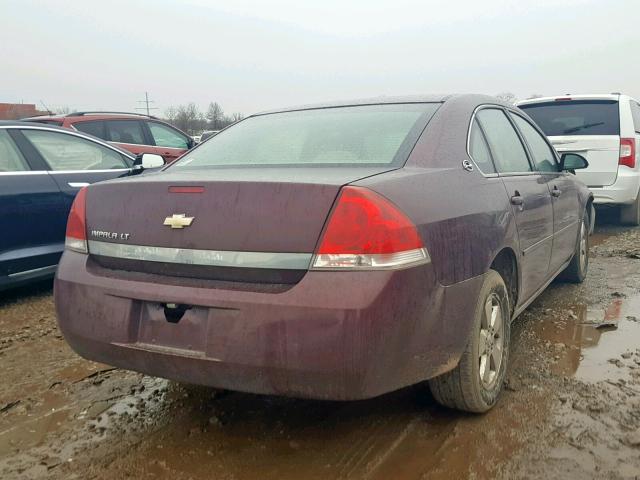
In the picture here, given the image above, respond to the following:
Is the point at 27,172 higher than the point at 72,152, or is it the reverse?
the point at 72,152

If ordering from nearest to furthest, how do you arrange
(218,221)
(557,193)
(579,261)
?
(218,221) < (557,193) < (579,261)

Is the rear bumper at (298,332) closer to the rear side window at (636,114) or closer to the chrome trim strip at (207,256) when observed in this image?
the chrome trim strip at (207,256)

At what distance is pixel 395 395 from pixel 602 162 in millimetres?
5617

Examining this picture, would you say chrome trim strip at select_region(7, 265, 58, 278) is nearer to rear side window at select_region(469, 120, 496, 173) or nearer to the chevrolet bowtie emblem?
the chevrolet bowtie emblem

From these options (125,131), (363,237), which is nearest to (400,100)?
(363,237)

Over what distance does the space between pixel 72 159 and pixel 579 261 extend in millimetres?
4427

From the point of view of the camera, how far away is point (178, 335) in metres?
2.16

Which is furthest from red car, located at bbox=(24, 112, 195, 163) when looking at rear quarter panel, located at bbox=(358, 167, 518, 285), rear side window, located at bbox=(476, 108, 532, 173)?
rear quarter panel, located at bbox=(358, 167, 518, 285)

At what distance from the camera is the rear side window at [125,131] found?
8875 millimetres

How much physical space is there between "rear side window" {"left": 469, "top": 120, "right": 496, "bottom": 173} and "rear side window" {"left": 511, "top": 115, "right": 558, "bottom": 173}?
895 millimetres

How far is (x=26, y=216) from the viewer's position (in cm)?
443

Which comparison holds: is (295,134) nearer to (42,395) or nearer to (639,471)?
(42,395)

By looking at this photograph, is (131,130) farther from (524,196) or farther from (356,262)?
(356,262)

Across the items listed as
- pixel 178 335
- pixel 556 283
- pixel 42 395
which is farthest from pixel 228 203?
pixel 556 283
